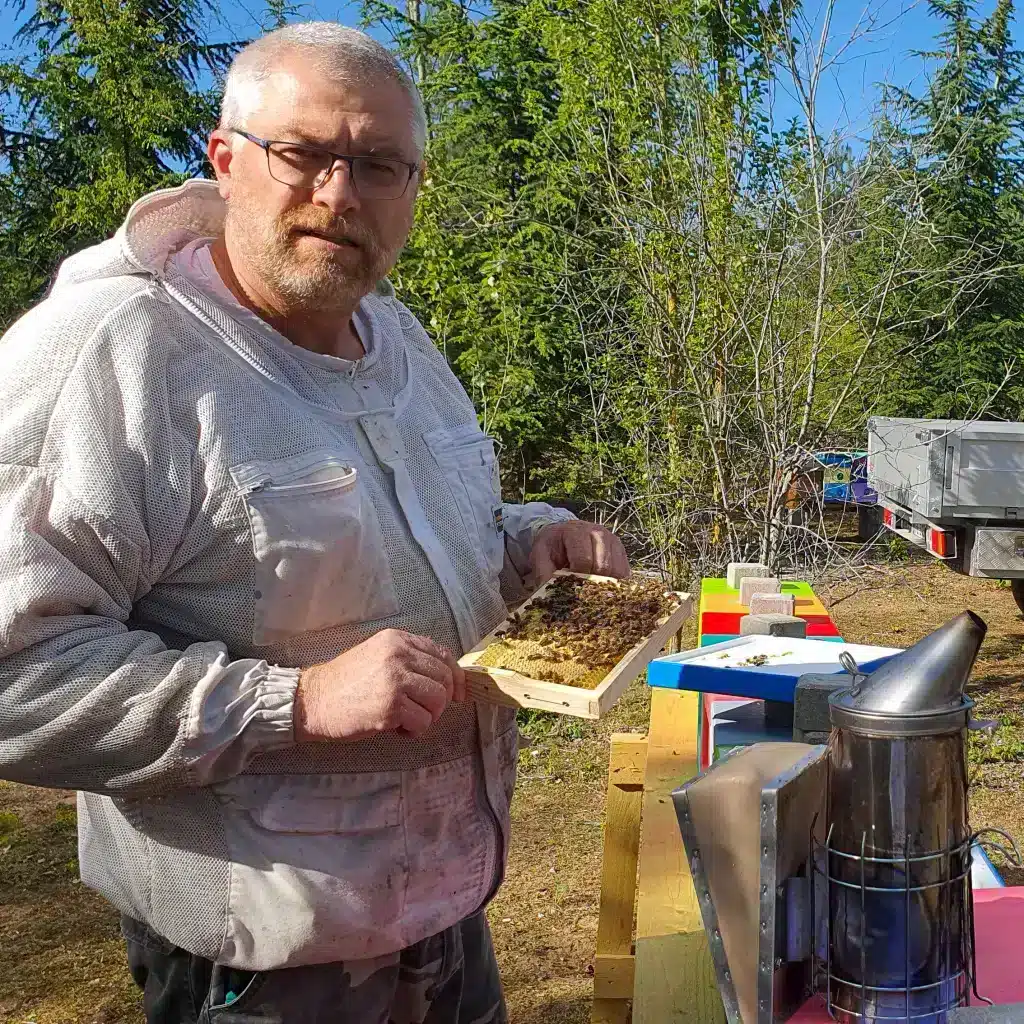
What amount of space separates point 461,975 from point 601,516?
5528 millimetres

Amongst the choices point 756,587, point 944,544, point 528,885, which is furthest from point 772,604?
point 944,544

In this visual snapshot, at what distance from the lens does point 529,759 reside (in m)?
5.92

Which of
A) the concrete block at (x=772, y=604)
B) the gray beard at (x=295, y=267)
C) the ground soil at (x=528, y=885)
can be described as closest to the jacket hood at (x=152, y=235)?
the gray beard at (x=295, y=267)

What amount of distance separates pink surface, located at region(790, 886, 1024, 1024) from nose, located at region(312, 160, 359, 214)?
Result: 1.37 meters

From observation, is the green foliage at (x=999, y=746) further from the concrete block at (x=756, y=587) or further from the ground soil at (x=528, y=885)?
the concrete block at (x=756, y=587)

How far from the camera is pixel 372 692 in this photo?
1.45 m

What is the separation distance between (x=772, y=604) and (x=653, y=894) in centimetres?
119

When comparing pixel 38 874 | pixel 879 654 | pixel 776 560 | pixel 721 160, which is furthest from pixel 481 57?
pixel 879 654

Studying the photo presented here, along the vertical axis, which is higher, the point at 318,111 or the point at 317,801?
the point at 318,111

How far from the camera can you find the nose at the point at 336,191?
5.53ft

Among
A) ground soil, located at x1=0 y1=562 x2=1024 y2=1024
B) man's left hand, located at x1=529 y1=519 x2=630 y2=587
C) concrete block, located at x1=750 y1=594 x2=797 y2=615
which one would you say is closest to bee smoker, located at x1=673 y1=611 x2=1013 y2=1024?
man's left hand, located at x1=529 y1=519 x2=630 y2=587

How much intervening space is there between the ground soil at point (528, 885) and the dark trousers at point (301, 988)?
6.16 ft

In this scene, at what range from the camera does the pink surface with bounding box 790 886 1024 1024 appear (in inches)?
55.4

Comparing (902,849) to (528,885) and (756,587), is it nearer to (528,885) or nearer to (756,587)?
(756,587)
